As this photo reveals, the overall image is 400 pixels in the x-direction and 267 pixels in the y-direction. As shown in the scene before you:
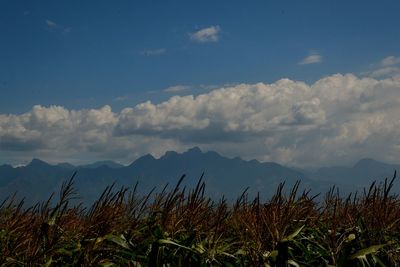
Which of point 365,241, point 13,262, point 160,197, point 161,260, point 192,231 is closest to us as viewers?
point 13,262

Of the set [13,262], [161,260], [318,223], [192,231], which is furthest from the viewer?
[318,223]

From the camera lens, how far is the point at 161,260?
18.1 ft

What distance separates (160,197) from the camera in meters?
7.60

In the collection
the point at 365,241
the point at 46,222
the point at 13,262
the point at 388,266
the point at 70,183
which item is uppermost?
the point at 70,183

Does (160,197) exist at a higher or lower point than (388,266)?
higher

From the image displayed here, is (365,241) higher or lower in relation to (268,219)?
lower

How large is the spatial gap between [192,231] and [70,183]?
1759 millimetres

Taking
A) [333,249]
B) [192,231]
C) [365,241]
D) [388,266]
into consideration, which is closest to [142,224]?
[192,231]

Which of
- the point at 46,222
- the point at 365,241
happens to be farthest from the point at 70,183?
the point at 365,241

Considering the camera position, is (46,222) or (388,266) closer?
(46,222)

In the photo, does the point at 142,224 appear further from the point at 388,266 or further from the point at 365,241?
the point at 388,266

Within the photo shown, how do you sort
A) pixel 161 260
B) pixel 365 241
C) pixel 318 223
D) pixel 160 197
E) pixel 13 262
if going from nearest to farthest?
pixel 13 262, pixel 161 260, pixel 365 241, pixel 160 197, pixel 318 223

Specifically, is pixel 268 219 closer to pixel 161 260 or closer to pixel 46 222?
pixel 161 260

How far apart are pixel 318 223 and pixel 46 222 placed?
579cm
